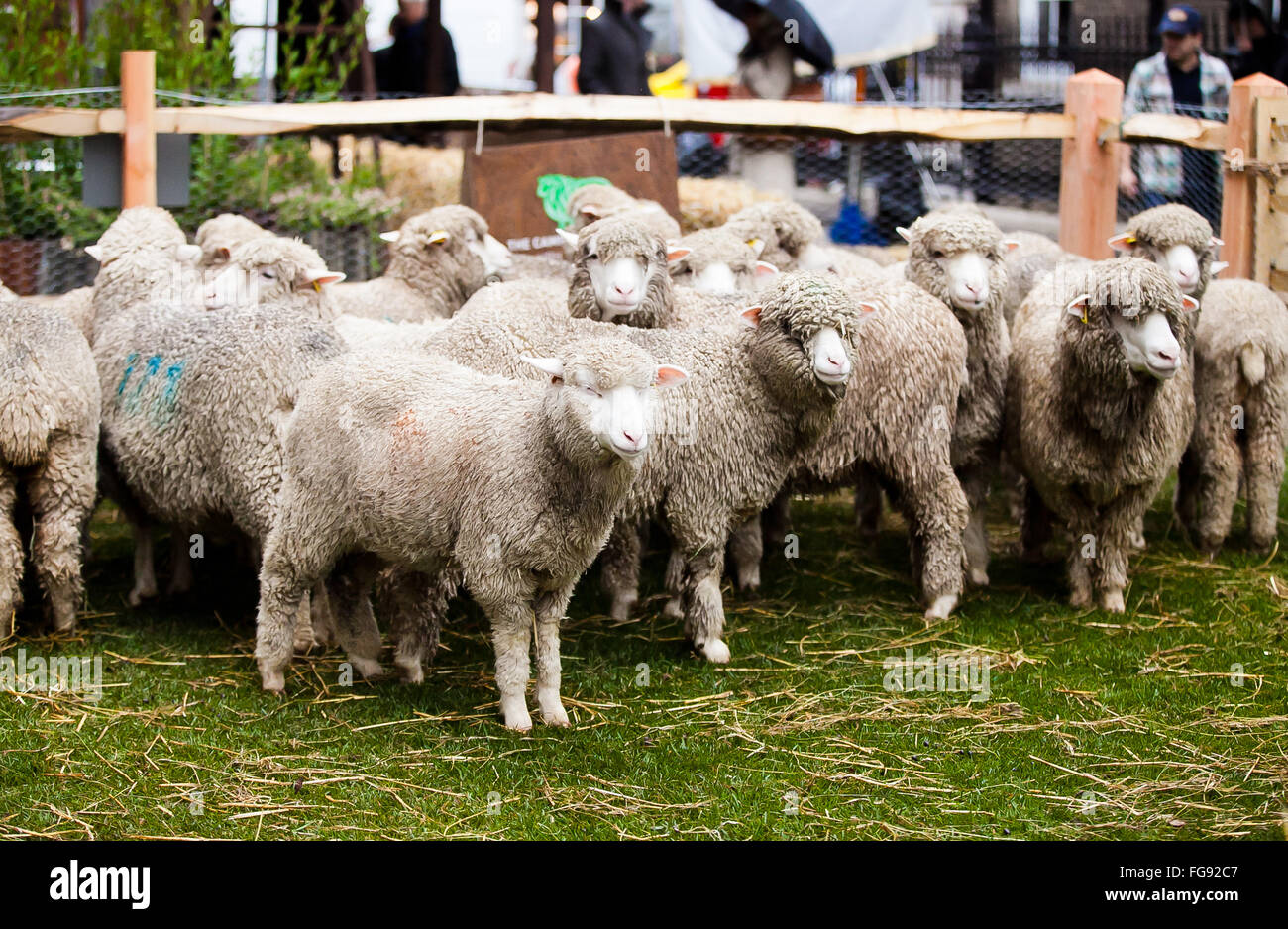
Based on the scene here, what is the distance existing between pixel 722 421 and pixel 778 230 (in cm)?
221

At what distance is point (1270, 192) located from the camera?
320 inches

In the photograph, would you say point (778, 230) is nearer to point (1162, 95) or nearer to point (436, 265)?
point (436, 265)

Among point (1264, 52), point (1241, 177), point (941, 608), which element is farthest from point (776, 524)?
point (1264, 52)

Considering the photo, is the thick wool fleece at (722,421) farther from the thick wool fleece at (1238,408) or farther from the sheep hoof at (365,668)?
the thick wool fleece at (1238,408)

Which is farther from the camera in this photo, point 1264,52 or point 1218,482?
point 1264,52

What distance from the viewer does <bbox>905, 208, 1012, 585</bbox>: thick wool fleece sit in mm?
6523

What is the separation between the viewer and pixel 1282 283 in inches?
318

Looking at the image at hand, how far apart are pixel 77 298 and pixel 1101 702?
500 cm

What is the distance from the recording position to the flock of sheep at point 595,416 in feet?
15.8

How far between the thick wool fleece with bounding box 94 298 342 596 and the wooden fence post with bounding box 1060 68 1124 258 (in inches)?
189

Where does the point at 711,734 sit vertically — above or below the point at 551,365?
below

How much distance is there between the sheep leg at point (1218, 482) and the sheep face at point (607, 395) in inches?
146

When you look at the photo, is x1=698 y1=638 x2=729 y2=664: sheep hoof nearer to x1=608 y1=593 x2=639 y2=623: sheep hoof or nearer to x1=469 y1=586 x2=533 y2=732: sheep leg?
x1=608 y1=593 x2=639 y2=623: sheep hoof
